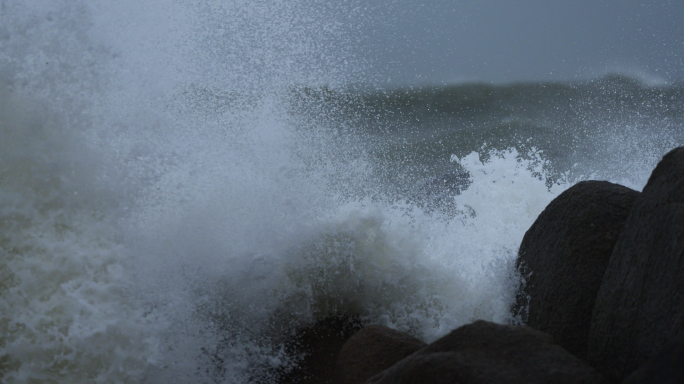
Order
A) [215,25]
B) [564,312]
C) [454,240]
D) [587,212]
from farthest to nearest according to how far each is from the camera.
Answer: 1. [215,25]
2. [454,240]
3. [587,212]
4. [564,312]

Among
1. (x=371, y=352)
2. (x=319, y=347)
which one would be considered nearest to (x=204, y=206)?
(x=319, y=347)

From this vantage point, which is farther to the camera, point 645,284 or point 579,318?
point 579,318

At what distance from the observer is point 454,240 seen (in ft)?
8.70

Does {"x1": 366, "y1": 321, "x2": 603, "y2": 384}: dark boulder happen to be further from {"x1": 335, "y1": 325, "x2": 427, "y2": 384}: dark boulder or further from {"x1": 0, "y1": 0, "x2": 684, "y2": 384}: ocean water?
{"x1": 0, "y1": 0, "x2": 684, "y2": 384}: ocean water

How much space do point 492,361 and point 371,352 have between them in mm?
537

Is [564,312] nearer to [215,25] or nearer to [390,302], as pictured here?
[390,302]

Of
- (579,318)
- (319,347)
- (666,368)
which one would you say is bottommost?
(666,368)

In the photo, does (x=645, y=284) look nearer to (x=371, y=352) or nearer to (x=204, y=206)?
(x=371, y=352)

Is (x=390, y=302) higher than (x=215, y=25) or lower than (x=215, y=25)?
lower

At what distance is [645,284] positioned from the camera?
1442 mm

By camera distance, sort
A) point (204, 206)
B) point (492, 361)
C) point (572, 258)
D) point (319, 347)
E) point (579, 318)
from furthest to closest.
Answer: point (204, 206) → point (319, 347) → point (572, 258) → point (579, 318) → point (492, 361)

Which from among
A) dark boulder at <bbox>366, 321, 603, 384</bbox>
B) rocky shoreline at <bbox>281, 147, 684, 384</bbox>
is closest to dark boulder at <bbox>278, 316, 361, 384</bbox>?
rocky shoreline at <bbox>281, 147, 684, 384</bbox>

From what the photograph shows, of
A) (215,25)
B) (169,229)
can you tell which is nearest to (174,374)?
(169,229)

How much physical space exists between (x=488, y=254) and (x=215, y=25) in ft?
6.97
